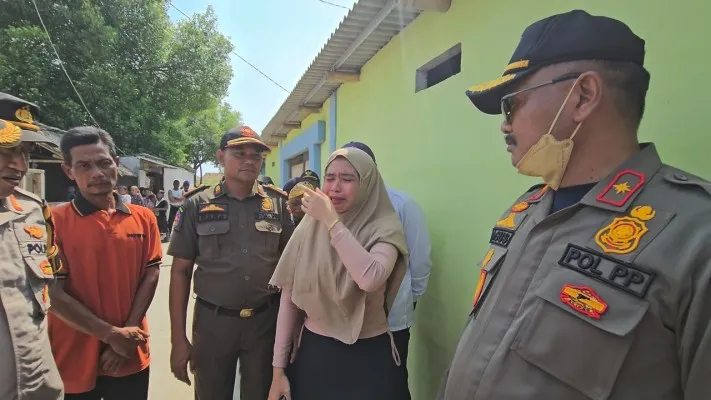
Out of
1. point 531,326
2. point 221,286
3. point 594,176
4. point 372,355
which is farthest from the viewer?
point 221,286

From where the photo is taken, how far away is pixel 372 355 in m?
1.80

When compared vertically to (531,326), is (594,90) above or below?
above

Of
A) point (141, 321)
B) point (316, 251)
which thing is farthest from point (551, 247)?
point (141, 321)

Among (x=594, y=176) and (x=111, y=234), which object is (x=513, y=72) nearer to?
(x=594, y=176)

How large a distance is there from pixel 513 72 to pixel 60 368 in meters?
2.35

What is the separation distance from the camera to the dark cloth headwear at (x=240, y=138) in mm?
2451

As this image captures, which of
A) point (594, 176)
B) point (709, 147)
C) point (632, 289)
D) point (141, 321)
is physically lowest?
point (141, 321)

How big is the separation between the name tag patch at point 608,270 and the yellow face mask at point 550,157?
0.21m

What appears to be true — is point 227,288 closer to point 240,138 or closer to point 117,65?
point 240,138

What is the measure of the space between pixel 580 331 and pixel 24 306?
1.83 meters

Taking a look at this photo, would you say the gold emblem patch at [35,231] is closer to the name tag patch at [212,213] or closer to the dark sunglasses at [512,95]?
the name tag patch at [212,213]

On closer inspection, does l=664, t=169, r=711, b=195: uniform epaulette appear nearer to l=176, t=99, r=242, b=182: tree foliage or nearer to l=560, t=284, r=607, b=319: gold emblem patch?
l=560, t=284, r=607, b=319: gold emblem patch

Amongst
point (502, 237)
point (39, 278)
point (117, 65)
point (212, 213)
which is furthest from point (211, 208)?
point (117, 65)

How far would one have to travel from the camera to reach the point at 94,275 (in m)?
2.09
